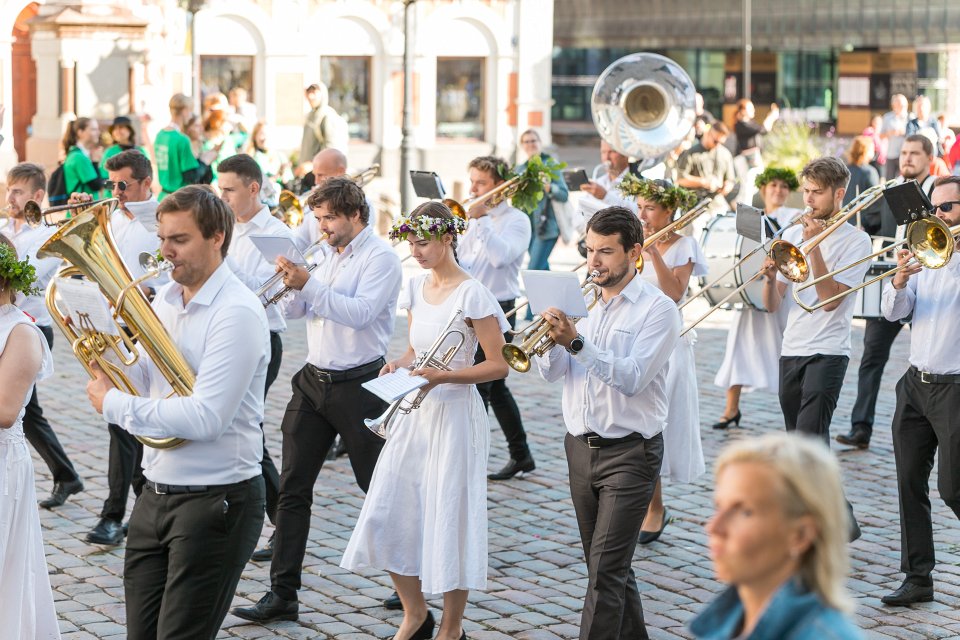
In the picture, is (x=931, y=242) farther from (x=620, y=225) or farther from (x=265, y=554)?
(x=265, y=554)

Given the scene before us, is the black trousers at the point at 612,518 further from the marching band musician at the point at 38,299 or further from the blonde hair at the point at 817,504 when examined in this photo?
the marching band musician at the point at 38,299

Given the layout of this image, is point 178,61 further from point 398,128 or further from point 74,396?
point 74,396

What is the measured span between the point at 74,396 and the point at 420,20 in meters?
16.1

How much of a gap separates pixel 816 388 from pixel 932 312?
1.03m

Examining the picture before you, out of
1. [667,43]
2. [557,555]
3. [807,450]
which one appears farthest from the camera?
A: [667,43]

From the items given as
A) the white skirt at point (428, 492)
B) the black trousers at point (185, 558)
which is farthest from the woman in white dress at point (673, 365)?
the black trousers at point (185, 558)

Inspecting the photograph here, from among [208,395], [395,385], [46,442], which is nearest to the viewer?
[208,395]

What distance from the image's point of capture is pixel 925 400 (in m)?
6.82

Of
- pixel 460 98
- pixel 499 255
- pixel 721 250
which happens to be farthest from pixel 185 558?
pixel 460 98

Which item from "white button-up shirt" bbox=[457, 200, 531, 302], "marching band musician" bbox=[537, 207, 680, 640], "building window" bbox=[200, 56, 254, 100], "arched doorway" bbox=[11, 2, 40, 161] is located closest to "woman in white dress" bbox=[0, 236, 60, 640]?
"marching band musician" bbox=[537, 207, 680, 640]

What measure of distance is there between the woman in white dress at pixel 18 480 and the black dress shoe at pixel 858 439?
6.21m

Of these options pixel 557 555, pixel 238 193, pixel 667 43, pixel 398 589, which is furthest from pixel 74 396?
pixel 667 43

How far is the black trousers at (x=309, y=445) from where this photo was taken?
6758 mm

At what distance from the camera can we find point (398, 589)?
6336 mm
